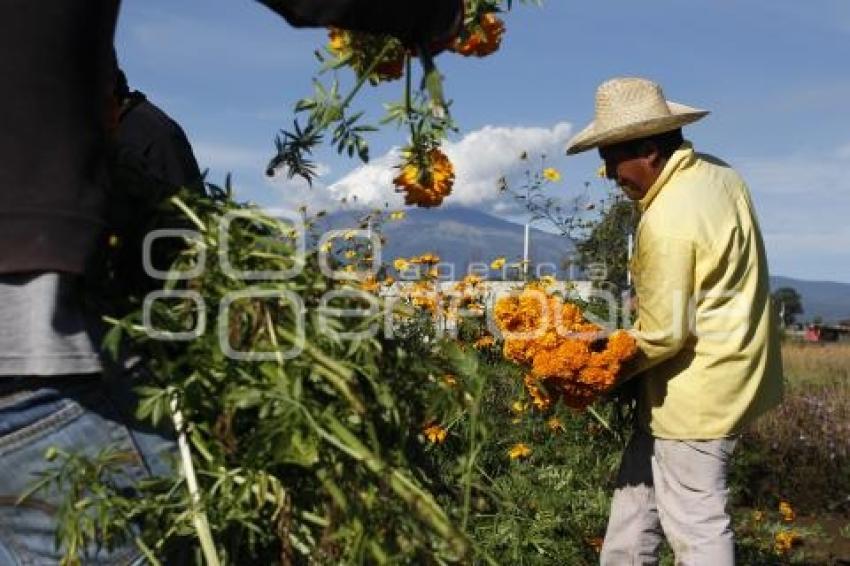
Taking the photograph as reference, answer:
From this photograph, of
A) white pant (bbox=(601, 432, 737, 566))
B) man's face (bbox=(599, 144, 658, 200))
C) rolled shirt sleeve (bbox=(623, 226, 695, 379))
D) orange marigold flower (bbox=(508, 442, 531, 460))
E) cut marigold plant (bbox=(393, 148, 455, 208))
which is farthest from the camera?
orange marigold flower (bbox=(508, 442, 531, 460))

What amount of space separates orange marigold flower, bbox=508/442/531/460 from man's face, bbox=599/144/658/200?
1430 mm

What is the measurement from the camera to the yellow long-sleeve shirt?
3.65 metres

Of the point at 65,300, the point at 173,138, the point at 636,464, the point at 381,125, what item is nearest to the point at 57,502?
the point at 65,300

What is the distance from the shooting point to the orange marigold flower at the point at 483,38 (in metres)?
2.43

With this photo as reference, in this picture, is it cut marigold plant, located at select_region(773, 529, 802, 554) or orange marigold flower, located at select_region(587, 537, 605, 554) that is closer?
orange marigold flower, located at select_region(587, 537, 605, 554)

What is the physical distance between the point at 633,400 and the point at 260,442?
2.79 m

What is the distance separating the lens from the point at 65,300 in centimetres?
158

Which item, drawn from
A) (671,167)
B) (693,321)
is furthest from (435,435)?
(671,167)

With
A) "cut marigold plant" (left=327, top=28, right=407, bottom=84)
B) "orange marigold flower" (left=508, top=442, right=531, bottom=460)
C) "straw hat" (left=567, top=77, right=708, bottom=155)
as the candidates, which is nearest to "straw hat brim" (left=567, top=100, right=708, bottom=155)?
"straw hat" (left=567, top=77, right=708, bottom=155)

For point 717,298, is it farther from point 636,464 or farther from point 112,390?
point 112,390

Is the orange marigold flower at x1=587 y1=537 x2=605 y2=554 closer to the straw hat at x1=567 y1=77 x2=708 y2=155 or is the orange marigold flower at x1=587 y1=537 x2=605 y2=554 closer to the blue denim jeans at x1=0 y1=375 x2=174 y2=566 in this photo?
the straw hat at x1=567 y1=77 x2=708 y2=155

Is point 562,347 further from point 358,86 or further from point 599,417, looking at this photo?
point 358,86

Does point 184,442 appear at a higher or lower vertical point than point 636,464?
higher

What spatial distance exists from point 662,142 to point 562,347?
0.91 metres
